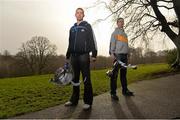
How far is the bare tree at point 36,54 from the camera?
155 ft

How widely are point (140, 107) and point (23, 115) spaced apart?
243 centimetres

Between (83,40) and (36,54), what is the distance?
153 feet

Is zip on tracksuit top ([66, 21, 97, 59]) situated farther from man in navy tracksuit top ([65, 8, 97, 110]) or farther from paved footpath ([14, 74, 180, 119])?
paved footpath ([14, 74, 180, 119])

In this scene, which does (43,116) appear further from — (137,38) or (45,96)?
(137,38)

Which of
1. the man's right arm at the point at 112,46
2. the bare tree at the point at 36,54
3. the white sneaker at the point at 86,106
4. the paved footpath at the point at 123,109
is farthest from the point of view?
the bare tree at the point at 36,54

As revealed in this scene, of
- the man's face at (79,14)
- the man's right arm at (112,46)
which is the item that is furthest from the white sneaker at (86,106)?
the man's right arm at (112,46)

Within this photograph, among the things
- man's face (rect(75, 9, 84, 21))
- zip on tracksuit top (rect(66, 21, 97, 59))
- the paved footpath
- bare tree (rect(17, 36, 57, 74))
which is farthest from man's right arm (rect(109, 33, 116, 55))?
bare tree (rect(17, 36, 57, 74))

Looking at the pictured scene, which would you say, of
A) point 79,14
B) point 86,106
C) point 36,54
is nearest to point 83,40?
point 79,14

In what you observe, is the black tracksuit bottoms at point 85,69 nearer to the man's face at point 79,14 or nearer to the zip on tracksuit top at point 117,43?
the man's face at point 79,14

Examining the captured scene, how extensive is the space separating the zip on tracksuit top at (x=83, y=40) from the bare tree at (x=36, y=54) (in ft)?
127

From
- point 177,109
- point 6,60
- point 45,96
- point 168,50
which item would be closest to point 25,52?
point 6,60

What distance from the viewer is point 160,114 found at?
6613mm

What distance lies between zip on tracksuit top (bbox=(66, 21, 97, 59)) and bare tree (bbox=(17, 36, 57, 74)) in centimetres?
3867

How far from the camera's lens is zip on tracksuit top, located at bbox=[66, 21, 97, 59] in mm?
7266
